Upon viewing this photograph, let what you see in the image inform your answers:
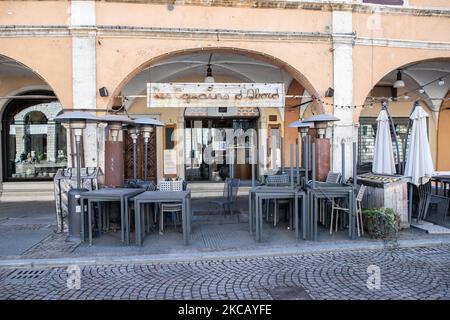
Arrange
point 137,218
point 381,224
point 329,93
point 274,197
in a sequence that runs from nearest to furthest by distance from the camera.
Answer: point 137,218 → point 381,224 → point 274,197 → point 329,93

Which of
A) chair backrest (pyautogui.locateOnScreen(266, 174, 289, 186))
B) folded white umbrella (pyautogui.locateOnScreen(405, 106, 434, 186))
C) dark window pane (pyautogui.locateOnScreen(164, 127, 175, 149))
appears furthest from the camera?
dark window pane (pyautogui.locateOnScreen(164, 127, 175, 149))

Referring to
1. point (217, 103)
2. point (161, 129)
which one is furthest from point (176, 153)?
point (217, 103)

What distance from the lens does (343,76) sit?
8.77 m

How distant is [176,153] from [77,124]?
566 cm

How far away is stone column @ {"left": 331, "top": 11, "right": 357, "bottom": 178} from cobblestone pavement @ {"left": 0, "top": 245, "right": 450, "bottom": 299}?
158 inches

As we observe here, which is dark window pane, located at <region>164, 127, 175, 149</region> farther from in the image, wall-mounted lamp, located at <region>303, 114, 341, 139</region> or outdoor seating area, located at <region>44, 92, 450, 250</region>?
wall-mounted lamp, located at <region>303, 114, 341, 139</region>

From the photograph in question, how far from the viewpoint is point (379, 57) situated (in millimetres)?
8914

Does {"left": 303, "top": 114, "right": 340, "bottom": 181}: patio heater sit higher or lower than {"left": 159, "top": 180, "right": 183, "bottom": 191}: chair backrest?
higher

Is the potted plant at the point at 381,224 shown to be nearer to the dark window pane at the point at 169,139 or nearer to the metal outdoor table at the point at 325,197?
the metal outdoor table at the point at 325,197

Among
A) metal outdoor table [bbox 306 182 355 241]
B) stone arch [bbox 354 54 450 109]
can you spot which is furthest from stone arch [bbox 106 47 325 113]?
metal outdoor table [bbox 306 182 355 241]

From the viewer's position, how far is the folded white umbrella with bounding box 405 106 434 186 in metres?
6.70

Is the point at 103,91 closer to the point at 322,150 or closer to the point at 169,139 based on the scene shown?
the point at 169,139

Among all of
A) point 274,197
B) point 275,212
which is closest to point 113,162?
point 274,197

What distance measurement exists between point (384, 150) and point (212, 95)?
4.01m
